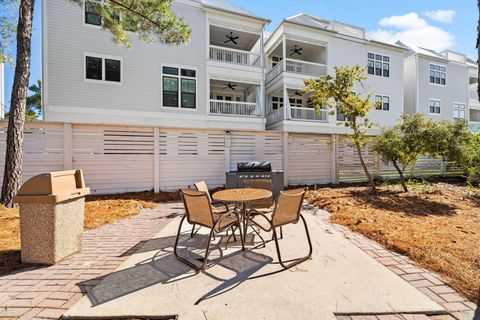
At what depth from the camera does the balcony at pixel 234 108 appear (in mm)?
13562

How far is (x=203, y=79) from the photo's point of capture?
13047mm

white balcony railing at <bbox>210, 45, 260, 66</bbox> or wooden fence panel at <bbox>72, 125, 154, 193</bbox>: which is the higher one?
white balcony railing at <bbox>210, 45, 260, 66</bbox>

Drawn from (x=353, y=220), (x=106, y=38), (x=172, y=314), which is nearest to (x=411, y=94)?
(x=353, y=220)

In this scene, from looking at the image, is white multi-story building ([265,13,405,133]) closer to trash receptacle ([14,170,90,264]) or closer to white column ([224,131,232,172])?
white column ([224,131,232,172])

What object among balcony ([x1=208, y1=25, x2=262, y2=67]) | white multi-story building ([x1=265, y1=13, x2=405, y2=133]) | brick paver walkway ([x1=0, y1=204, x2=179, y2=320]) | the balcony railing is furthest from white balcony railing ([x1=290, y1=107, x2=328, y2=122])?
brick paver walkway ([x1=0, y1=204, x2=179, y2=320])

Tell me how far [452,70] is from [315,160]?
20830 mm

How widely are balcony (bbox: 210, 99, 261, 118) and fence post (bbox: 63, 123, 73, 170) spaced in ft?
24.2

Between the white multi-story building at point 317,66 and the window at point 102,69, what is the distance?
9.15 metres

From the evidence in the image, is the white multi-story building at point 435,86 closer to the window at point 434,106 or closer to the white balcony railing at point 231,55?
the window at point 434,106

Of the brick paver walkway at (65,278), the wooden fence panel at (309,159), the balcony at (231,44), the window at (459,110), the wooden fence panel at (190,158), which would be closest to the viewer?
the brick paver walkway at (65,278)

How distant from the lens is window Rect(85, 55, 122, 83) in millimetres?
11164

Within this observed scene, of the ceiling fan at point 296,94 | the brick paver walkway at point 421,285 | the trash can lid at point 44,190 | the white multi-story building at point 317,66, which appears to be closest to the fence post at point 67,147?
the trash can lid at point 44,190

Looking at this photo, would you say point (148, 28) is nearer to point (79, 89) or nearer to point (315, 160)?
point (79, 89)

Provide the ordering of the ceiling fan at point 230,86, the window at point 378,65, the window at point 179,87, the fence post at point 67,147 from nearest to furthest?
the fence post at point 67,147
the window at point 179,87
the ceiling fan at point 230,86
the window at point 378,65
